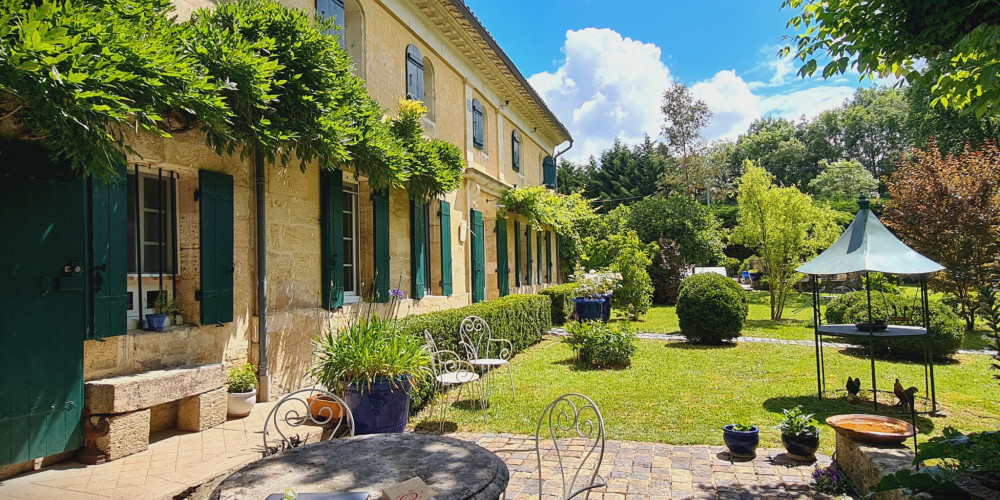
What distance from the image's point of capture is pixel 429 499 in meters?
1.91

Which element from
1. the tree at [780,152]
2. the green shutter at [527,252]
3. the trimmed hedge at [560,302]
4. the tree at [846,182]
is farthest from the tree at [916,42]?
the tree at [780,152]

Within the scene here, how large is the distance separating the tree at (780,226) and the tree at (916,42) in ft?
28.7

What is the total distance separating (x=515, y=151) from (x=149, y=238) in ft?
35.8

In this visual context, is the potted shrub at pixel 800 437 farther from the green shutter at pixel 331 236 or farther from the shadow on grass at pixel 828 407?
the green shutter at pixel 331 236

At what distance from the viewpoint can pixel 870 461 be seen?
10.9 feet

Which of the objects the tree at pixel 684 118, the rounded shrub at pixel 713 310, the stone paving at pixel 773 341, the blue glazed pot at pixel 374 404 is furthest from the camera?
the tree at pixel 684 118

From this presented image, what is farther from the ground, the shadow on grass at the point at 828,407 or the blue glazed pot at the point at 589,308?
the blue glazed pot at the point at 589,308

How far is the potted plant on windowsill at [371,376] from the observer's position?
438cm

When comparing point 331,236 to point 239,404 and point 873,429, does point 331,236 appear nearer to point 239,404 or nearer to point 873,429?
point 239,404

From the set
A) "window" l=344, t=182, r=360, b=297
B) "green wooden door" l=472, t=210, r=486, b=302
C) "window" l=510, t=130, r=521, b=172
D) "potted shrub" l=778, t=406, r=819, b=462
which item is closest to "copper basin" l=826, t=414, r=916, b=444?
"potted shrub" l=778, t=406, r=819, b=462

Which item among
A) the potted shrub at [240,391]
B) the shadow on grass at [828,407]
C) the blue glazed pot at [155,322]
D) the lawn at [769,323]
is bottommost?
the shadow on grass at [828,407]

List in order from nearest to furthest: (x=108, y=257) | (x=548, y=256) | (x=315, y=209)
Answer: (x=108, y=257), (x=315, y=209), (x=548, y=256)

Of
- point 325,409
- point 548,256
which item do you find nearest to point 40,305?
point 325,409

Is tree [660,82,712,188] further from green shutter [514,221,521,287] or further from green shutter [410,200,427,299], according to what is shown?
green shutter [410,200,427,299]
